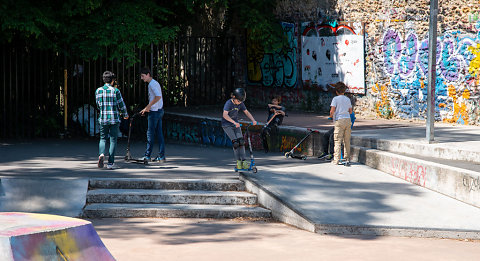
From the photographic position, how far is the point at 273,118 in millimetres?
14039

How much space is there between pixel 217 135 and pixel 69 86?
4.49 metres

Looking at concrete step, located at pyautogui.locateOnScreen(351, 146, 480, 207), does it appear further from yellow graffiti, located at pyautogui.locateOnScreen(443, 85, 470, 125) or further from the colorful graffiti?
the colorful graffiti

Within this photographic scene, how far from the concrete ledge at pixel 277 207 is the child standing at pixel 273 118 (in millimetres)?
3559

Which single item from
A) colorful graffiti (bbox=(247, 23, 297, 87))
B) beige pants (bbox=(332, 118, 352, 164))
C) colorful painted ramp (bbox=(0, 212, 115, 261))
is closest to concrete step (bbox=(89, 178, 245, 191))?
beige pants (bbox=(332, 118, 352, 164))

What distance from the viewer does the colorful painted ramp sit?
4.50m

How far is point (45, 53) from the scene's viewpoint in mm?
17297

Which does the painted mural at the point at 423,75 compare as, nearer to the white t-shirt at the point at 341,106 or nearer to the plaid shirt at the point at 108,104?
the white t-shirt at the point at 341,106

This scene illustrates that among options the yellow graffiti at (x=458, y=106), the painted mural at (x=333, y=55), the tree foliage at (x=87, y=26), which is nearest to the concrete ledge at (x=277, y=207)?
the yellow graffiti at (x=458, y=106)

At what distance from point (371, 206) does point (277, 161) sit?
3.66 m

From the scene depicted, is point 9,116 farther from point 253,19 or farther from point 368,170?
point 368,170

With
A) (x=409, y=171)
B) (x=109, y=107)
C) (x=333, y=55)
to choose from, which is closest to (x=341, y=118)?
(x=409, y=171)

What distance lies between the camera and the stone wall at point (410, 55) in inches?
579

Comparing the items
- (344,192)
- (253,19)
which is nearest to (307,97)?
(253,19)

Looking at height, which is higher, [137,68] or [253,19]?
[253,19]
